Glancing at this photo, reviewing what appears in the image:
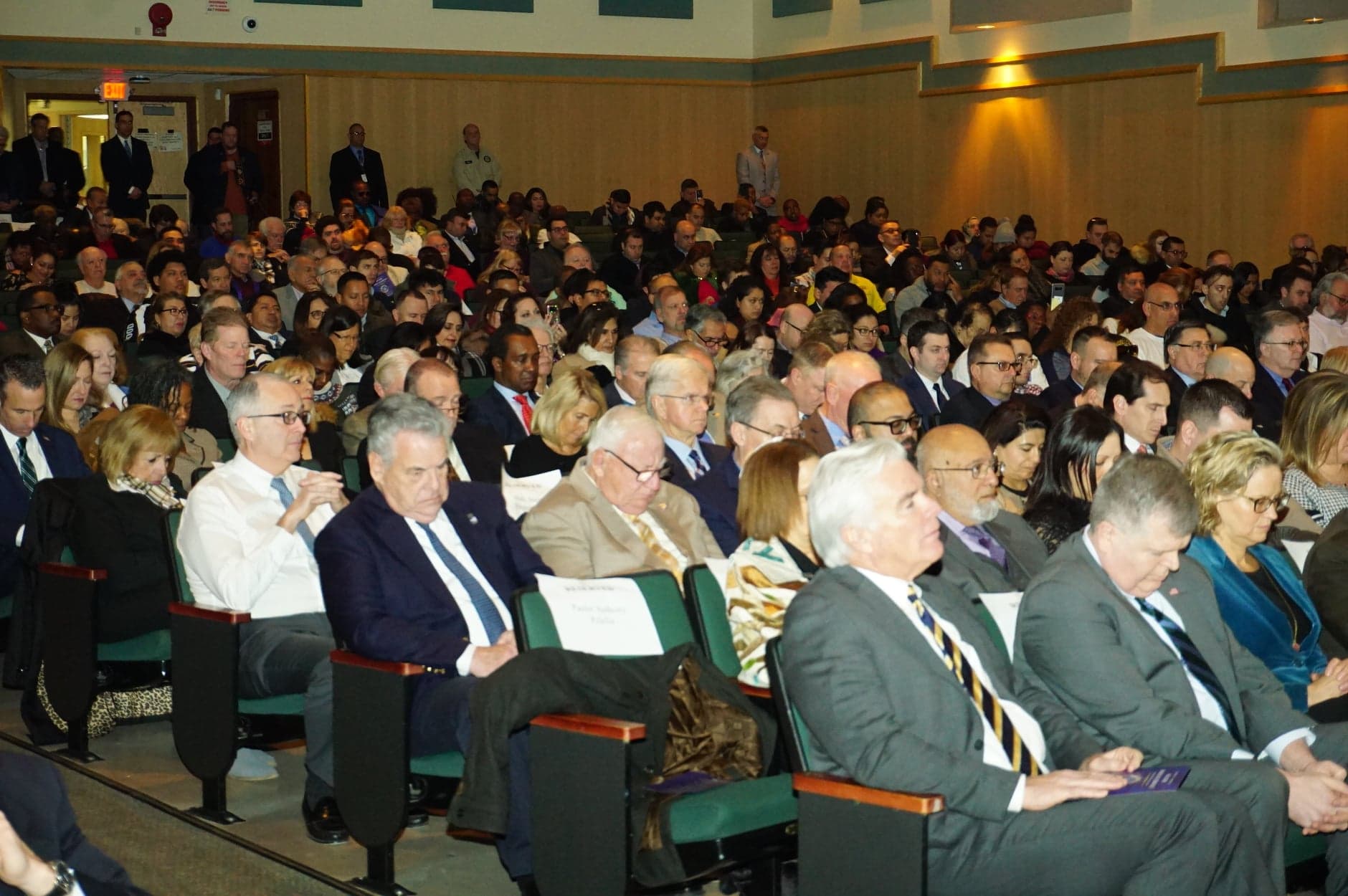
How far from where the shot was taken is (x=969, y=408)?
6355 millimetres

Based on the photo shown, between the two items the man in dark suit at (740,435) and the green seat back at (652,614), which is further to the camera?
the man in dark suit at (740,435)

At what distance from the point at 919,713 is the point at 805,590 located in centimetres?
30

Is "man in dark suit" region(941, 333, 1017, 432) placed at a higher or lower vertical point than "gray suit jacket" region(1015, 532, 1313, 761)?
higher

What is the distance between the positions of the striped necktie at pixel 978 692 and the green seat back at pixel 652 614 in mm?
657

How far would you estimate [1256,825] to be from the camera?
9.65 feet

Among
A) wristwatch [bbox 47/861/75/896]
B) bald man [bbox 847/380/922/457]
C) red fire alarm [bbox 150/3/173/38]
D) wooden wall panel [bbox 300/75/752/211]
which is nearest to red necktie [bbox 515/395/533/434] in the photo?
bald man [bbox 847/380/922/457]

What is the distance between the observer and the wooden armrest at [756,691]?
10.9 ft

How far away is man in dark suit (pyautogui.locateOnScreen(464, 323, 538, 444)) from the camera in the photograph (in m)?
6.32

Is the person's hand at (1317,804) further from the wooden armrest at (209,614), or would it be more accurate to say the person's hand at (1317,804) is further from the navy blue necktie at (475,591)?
the wooden armrest at (209,614)

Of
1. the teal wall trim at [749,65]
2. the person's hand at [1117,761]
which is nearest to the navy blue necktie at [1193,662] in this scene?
the person's hand at [1117,761]

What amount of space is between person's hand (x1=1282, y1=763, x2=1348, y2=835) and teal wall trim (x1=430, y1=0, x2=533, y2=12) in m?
14.6

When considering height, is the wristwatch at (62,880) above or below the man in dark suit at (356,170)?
below

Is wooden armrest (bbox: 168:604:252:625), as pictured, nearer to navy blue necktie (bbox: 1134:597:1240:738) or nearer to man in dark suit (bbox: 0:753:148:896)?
man in dark suit (bbox: 0:753:148:896)

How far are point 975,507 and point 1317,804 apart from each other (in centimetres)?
123
